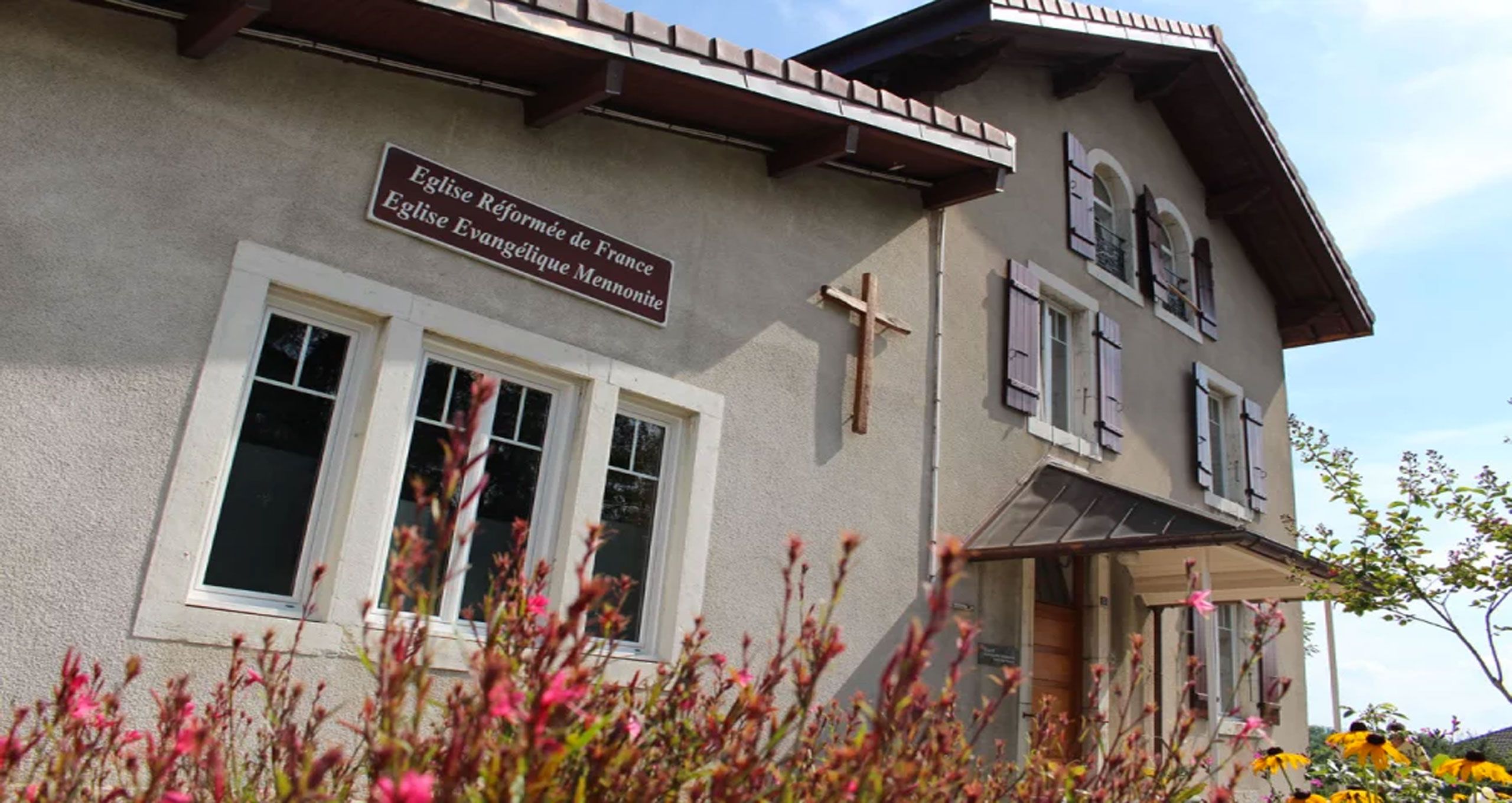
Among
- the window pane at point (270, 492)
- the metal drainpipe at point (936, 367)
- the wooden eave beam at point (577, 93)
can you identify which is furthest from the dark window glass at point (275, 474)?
the metal drainpipe at point (936, 367)

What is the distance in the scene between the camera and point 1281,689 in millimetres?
2180

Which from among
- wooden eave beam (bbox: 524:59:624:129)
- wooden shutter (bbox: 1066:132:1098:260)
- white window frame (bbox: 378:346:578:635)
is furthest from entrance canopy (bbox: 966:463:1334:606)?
wooden eave beam (bbox: 524:59:624:129)

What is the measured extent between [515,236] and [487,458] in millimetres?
1087

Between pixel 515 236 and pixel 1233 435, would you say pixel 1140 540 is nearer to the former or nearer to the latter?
pixel 515 236

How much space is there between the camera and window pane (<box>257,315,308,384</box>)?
445 centimetres

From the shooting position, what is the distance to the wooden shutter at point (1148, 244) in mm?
10289

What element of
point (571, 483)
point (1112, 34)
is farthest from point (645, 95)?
point (1112, 34)

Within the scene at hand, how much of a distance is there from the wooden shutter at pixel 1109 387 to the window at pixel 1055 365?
254 millimetres

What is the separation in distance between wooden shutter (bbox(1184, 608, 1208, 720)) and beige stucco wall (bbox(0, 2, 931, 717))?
388 centimetres

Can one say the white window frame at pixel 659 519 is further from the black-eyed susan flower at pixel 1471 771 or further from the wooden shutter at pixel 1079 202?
the wooden shutter at pixel 1079 202

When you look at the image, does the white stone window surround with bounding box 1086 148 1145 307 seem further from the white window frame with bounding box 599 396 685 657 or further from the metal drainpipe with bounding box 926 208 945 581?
the white window frame with bounding box 599 396 685 657

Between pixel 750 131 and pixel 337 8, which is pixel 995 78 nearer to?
pixel 750 131

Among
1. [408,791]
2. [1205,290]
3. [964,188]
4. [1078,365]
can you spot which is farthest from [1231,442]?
[408,791]

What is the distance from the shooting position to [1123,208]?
10.5 m
